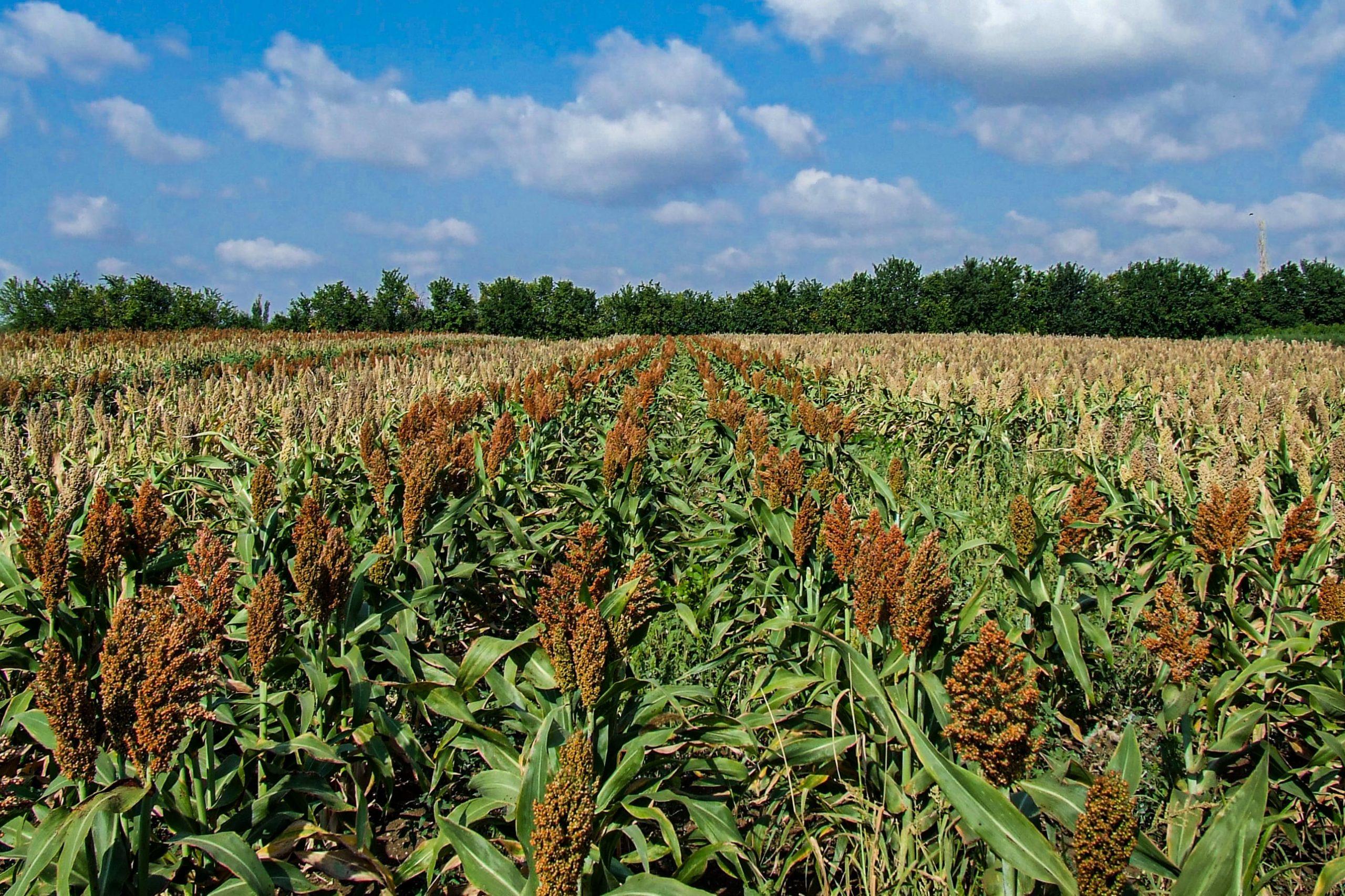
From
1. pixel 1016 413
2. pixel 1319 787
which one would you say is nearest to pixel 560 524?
pixel 1319 787

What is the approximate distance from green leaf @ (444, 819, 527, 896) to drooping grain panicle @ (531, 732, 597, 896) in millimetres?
260

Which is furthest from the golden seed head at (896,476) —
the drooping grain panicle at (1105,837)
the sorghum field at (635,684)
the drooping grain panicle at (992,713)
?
the drooping grain panicle at (1105,837)

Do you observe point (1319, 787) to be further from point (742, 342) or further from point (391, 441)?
point (742, 342)

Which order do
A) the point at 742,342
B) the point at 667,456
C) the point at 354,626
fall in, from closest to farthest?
the point at 354,626 → the point at 667,456 → the point at 742,342

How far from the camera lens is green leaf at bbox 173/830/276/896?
1.64 meters

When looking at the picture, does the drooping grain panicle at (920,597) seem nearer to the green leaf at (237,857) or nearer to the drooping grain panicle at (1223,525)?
the drooping grain panicle at (1223,525)

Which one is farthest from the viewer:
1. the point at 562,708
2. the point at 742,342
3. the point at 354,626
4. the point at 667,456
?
the point at 742,342

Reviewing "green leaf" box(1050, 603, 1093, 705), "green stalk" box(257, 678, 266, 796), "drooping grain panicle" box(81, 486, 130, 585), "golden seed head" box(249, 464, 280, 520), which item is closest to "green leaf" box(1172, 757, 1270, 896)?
"green leaf" box(1050, 603, 1093, 705)

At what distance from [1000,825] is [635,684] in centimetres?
91

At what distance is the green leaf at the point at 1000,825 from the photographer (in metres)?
1.45

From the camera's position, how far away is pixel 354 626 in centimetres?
249

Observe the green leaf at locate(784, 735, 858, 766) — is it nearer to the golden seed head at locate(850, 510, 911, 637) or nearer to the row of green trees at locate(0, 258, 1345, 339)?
the golden seed head at locate(850, 510, 911, 637)

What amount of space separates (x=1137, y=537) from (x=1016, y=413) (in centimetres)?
467

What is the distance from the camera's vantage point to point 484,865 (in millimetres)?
1685
